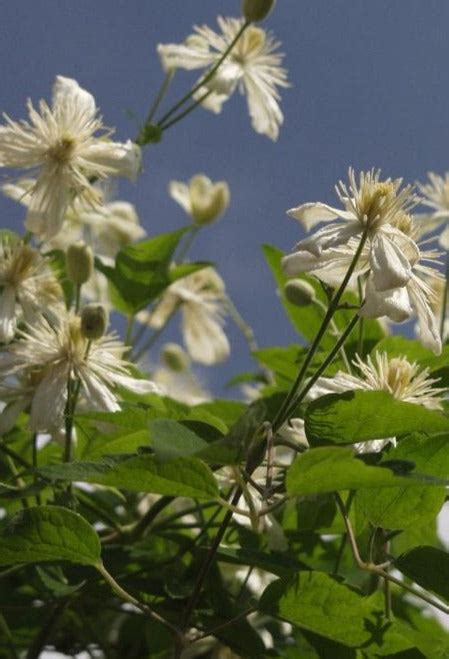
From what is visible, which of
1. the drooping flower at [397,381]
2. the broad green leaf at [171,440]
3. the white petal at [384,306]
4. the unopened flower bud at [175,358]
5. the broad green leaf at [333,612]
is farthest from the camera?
the unopened flower bud at [175,358]

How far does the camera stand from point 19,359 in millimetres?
1277

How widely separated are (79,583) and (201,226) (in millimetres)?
812

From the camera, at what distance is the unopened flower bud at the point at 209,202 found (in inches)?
73.3

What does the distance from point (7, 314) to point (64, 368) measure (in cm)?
12

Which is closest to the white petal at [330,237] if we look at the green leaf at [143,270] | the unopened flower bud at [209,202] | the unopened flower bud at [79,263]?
the unopened flower bud at [79,263]

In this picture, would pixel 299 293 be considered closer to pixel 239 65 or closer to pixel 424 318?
pixel 424 318

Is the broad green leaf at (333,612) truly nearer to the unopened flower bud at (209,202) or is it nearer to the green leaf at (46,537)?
the green leaf at (46,537)

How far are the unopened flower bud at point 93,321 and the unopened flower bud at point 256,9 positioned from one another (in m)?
0.63

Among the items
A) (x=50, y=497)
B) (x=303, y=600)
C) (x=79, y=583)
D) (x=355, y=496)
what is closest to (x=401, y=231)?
(x=355, y=496)

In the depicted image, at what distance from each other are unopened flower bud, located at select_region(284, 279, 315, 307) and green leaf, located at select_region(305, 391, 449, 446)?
473mm

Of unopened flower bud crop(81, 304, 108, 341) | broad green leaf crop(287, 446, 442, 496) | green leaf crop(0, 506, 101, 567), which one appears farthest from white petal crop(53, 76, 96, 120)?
broad green leaf crop(287, 446, 442, 496)

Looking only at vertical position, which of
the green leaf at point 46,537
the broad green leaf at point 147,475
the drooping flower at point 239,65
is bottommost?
the green leaf at point 46,537

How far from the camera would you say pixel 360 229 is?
1.07m

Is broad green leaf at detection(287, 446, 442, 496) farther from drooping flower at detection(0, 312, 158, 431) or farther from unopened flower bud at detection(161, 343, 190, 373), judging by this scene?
unopened flower bud at detection(161, 343, 190, 373)
